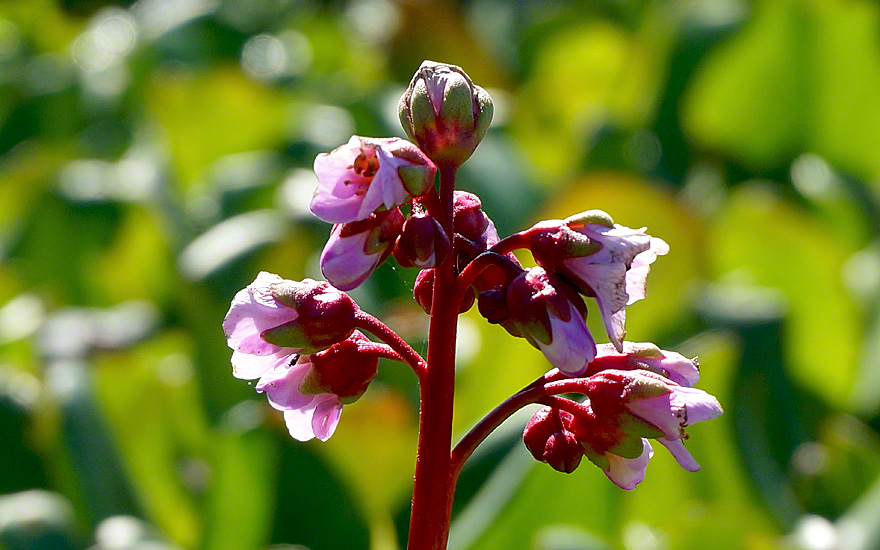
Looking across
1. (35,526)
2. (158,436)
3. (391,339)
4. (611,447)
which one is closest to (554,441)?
(611,447)

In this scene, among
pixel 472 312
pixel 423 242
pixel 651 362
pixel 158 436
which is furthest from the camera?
pixel 472 312

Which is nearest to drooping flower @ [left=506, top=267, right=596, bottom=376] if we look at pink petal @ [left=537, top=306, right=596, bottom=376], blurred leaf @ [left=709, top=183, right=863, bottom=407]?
pink petal @ [left=537, top=306, right=596, bottom=376]

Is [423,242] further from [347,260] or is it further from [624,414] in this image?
[624,414]

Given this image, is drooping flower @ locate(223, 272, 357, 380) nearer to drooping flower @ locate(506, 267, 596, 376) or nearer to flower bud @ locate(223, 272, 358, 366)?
flower bud @ locate(223, 272, 358, 366)

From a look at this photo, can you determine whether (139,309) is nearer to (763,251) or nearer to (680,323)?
(680,323)

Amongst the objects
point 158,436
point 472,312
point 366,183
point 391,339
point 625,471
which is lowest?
point 158,436

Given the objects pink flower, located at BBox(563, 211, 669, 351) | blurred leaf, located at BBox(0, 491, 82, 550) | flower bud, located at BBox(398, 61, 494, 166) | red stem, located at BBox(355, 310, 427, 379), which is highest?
flower bud, located at BBox(398, 61, 494, 166)

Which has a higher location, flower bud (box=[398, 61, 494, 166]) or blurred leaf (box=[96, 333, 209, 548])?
flower bud (box=[398, 61, 494, 166])
